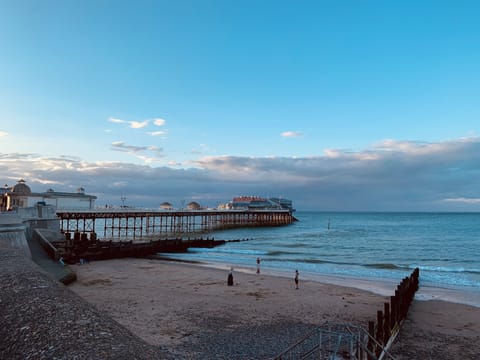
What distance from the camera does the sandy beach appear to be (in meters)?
12.4

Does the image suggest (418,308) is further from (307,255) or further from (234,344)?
(307,255)

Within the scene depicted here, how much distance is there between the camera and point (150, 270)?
28812 mm

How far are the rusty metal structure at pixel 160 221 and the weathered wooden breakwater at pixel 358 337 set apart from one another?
3867cm

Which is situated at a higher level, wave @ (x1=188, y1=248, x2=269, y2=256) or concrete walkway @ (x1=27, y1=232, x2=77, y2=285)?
concrete walkway @ (x1=27, y1=232, x2=77, y2=285)

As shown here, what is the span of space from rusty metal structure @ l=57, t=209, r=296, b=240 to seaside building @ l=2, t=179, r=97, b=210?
2.91 m

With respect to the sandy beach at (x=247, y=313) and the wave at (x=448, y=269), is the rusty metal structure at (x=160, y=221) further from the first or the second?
the wave at (x=448, y=269)

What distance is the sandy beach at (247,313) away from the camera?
12.4 meters

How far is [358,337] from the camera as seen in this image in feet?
28.5

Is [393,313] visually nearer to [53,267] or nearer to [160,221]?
[53,267]

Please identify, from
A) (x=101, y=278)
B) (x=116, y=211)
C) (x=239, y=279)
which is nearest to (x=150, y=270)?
(x=101, y=278)

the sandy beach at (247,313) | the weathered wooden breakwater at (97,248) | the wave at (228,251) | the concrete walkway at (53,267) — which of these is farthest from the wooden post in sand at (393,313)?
A: the wave at (228,251)

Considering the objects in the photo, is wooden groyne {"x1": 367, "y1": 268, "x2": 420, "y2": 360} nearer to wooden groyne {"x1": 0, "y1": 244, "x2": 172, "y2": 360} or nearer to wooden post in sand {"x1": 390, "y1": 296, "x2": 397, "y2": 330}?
wooden post in sand {"x1": 390, "y1": 296, "x2": 397, "y2": 330}

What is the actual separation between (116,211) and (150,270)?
104ft

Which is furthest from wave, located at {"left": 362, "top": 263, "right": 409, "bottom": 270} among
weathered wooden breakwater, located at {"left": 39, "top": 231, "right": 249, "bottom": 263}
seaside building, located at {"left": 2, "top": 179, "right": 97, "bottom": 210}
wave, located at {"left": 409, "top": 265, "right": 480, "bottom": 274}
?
seaside building, located at {"left": 2, "top": 179, "right": 97, "bottom": 210}
